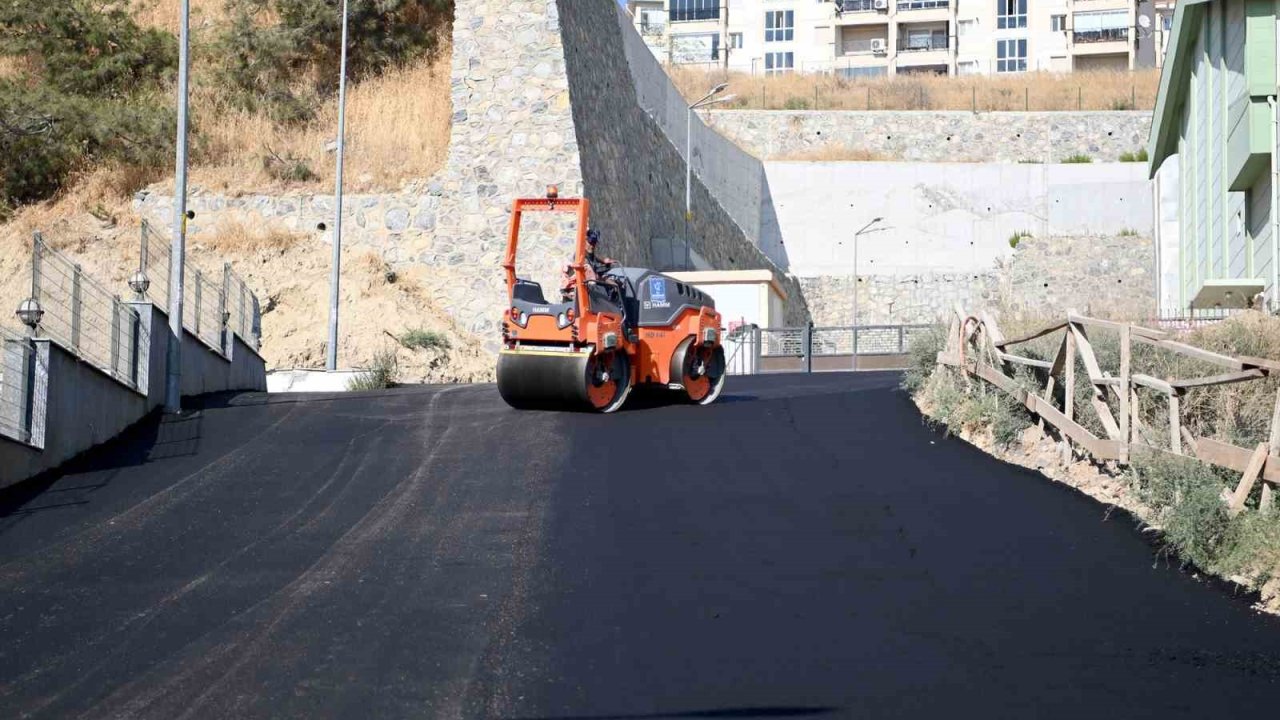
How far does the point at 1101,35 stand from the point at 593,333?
268 ft

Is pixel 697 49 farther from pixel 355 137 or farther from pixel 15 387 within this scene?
pixel 15 387


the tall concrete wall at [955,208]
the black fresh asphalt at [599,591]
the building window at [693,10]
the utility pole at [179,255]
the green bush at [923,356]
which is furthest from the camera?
the building window at [693,10]

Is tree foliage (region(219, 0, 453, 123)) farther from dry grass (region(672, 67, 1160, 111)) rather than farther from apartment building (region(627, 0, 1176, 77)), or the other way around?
apartment building (region(627, 0, 1176, 77))

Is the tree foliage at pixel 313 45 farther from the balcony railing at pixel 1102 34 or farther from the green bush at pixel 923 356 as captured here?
the balcony railing at pixel 1102 34

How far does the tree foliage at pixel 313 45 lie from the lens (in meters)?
47.3

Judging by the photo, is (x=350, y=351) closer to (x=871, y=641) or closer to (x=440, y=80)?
(x=440, y=80)

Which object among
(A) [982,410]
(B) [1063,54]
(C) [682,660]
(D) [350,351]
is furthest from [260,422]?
(B) [1063,54]

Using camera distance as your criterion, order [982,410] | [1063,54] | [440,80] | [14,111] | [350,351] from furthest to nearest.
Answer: [1063,54] < [440,80] < [14,111] < [350,351] < [982,410]

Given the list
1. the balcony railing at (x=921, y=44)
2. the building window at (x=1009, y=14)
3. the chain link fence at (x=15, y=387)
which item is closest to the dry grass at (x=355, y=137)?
the chain link fence at (x=15, y=387)

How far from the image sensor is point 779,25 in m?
95.8

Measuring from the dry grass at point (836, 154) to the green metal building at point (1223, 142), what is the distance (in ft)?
135

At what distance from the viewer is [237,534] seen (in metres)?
12.7

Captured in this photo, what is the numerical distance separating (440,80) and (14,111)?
12.6 metres

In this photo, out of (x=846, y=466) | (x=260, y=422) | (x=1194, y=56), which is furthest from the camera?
(x=1194, y=56)
